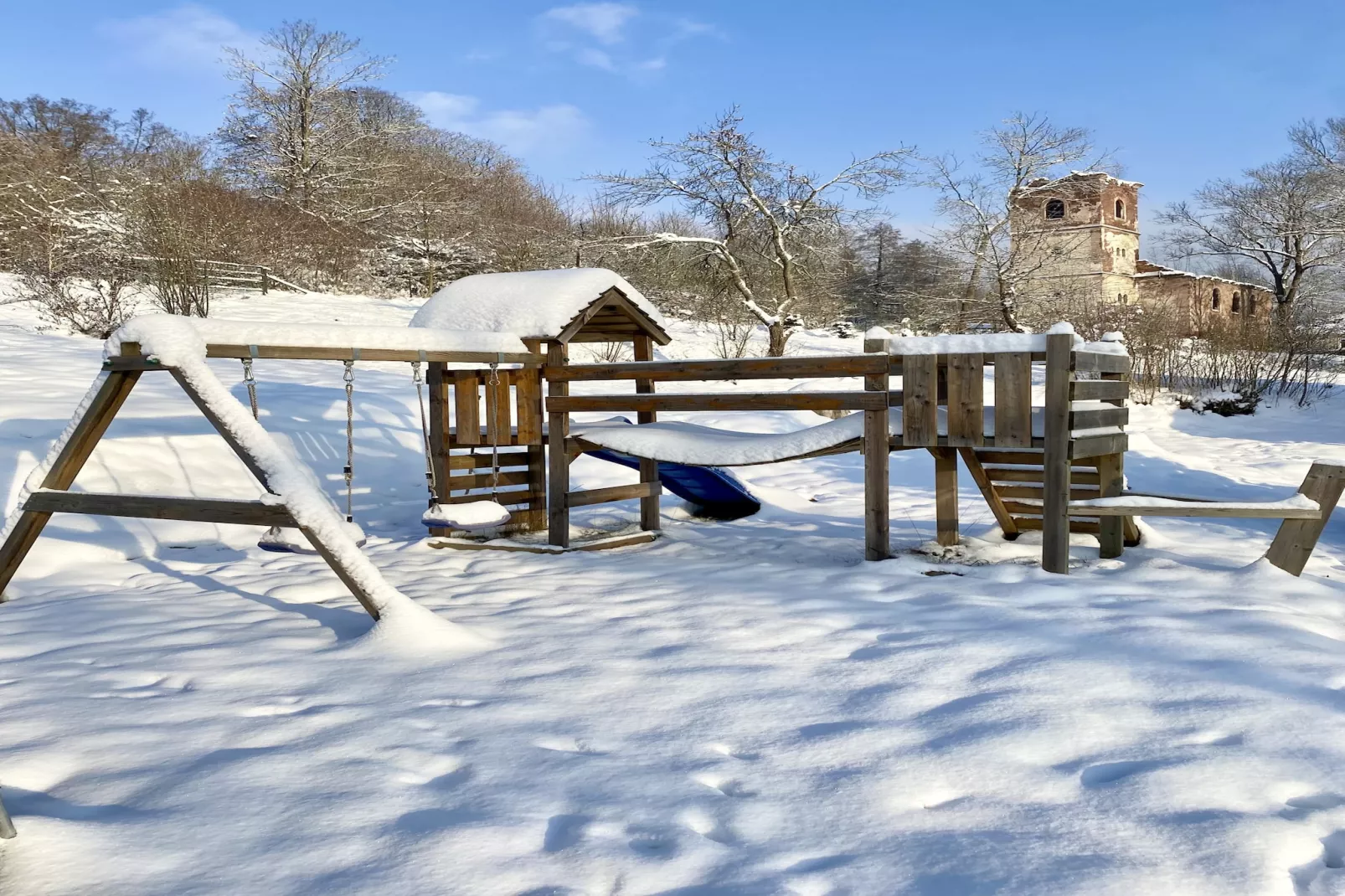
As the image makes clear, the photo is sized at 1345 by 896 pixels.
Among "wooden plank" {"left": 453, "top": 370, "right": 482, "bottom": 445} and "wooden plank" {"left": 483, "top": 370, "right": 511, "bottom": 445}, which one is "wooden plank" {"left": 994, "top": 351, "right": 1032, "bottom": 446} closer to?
"wooden plank" {"left": 483, "top": 370, "right": 511, "bottom": 445}

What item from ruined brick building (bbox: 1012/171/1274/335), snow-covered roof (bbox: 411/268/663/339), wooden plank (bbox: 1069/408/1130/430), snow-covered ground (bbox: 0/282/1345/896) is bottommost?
snow-covered ground (bbox: 0/282/1345/896)

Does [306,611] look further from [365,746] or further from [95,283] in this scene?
[95,283]

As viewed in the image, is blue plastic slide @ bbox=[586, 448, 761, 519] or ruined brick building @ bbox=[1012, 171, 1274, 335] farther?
ruined brick building @ bbox=[1012, 171, 1274, 335]

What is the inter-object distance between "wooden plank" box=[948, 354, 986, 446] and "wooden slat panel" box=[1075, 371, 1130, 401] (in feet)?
0.65

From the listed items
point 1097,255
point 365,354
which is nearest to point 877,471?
point 365,354

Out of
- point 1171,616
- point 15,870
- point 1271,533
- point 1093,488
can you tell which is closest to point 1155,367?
point 1271,533

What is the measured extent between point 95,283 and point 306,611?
48.3 feet

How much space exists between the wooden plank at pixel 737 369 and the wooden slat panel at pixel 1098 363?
3.58 feet

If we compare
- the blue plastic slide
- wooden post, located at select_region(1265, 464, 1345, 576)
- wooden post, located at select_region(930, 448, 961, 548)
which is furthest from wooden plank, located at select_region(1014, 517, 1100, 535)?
the blue plastic slide

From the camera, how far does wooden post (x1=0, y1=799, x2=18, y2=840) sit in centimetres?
235

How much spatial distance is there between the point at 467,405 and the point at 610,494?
126cm

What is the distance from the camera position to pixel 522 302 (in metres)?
7.12

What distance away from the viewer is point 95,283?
16844 mm

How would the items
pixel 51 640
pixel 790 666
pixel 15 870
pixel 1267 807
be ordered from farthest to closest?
pixel 51 640
pixel 790 666
pixel 1267 807
pixel 15 870
